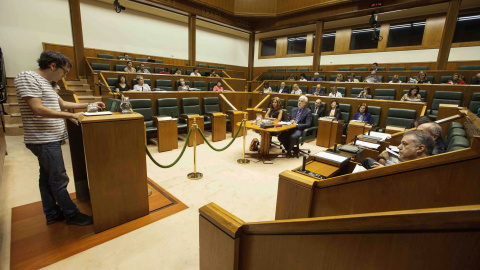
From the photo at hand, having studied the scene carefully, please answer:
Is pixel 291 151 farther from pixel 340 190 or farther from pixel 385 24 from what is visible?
pixel 385 24

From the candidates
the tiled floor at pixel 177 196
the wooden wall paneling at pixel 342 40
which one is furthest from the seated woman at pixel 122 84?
the wooden wall paneling at pixel 342 40

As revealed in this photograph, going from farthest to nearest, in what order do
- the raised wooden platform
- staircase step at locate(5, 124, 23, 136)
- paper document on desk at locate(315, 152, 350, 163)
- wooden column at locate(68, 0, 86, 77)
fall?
wooden column at locate(68, 0, 86, 77) < staircase step at locate(5, 124, 23, 136) < paper document on desk at locate(315, 152, 350, 163) < the raised wooden platform

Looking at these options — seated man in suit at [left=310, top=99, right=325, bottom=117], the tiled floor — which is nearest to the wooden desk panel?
the tiled floor

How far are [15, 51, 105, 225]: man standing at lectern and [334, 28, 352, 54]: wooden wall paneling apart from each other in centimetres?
1088

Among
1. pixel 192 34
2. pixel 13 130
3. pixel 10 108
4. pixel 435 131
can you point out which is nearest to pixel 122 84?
pixel 13 130

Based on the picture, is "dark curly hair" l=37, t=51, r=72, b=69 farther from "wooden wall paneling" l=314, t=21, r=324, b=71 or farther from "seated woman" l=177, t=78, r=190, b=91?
"wooden wall paneling" l=314, t=21, r=324, b=71

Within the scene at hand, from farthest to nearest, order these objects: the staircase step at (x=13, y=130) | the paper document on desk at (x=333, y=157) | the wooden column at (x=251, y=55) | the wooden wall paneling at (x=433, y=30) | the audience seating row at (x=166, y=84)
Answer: the wooden column at (x=251, y=55), the wooden wall paneling at (x=433, y=30), the audience seating row at (x=166, y=84), the staircase step at (x=13, y=130), the paper document on desk at (x=333, y=157)

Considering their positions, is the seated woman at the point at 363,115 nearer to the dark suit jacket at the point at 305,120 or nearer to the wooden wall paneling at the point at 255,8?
the dark suit jacket at the point at 305,120

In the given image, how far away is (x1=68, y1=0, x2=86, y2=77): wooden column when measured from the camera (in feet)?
21.8

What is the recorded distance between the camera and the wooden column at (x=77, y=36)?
6.63m

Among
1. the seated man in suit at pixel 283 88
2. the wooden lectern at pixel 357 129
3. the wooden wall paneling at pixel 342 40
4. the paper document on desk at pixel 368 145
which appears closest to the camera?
the paper document on desk at pixel 368 145

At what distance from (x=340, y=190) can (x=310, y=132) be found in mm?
3339

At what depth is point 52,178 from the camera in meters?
1.80

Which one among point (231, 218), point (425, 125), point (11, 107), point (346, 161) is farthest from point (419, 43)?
point (11, 107)
